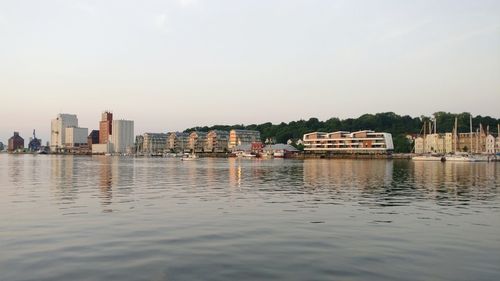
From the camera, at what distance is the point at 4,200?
117ft

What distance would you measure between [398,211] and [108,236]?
1908 centimetres

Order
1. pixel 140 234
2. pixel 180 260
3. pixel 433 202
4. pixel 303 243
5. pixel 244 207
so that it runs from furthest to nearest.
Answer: pixel 433 202 → pixel 244 207 → pixel 140 234 → pixel 303 243 → pixel 180 260

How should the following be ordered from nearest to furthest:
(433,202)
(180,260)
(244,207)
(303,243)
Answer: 1. (180,260)
2. (303,243)
3. (244,207)
4. (433,202)

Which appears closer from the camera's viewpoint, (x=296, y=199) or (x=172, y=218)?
(x=172, y=218)

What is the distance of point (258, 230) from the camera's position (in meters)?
22.8

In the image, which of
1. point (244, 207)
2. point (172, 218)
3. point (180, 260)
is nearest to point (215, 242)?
point (180, 260)

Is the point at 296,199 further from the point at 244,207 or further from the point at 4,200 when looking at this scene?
the point at 4,200

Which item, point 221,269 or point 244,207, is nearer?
point 221,269

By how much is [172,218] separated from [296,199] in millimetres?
13744

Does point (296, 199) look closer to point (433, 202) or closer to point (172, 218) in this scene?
point (433, 202)

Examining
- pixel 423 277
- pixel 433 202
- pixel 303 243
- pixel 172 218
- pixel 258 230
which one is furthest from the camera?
pixel 433 202

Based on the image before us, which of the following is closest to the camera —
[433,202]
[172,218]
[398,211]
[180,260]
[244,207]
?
[180,260]

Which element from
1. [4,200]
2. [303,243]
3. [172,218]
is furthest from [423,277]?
[4,200]

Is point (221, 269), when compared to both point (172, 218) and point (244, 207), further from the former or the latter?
point (244, 207)
